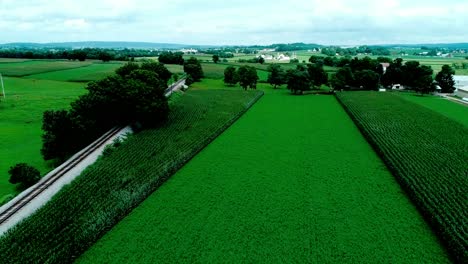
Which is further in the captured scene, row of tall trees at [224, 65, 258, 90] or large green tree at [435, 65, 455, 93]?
row of tall trees at [224, 65, 258, 90]

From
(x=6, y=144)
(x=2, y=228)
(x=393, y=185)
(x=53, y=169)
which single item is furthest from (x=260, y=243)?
(x=6, y=144)

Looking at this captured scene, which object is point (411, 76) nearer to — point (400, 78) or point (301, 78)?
point (400, 78)

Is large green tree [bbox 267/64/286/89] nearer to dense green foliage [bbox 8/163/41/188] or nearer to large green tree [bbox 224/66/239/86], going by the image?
large green tree [bbox 224/66/239/86]

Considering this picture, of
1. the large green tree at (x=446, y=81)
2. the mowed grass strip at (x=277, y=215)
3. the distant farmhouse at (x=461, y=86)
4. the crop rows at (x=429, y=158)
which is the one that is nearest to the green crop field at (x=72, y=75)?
the mowed grass strip at (x=277, y=215)

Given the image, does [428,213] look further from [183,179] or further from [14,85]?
[14,85]

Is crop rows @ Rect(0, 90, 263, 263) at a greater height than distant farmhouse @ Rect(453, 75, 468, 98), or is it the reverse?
crop rows @ Rect(0, 90, 263, 263)

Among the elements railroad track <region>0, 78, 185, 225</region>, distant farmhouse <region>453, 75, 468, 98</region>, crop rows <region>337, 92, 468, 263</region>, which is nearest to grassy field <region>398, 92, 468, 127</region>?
crop rows <region>337, 92, 468, 263</region>

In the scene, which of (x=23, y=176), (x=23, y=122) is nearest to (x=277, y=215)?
(x=23, y=176)
